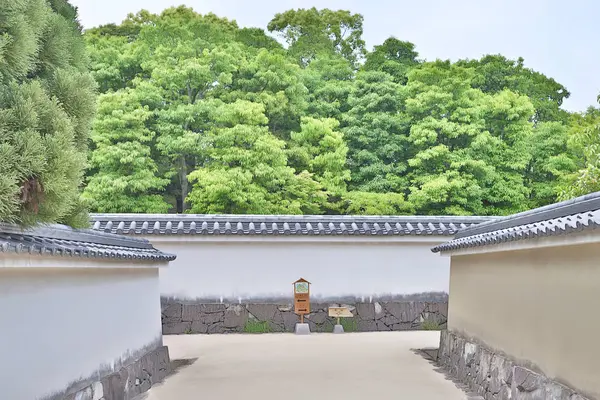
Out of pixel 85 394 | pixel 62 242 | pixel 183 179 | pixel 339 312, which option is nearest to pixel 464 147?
pixel 183 179

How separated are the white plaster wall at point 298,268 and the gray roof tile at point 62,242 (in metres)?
5.66

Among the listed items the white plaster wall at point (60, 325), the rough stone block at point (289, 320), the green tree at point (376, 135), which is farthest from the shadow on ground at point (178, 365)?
the green tree at point (376, 135)

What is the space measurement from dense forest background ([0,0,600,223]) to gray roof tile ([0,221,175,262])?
11.9m

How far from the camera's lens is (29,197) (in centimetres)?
488

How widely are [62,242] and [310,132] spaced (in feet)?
58.7

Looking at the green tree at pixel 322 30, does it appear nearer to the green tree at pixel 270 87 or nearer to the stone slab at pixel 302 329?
the green tree at pixel 270 87

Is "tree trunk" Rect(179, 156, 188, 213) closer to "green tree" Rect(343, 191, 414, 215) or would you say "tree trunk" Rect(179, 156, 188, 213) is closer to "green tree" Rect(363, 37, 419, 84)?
"green tree" Rect(343, 191, 414, 215)

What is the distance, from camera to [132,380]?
7594mm

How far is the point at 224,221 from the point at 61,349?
29.7 ft

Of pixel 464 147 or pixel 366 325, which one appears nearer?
pixel 366 325

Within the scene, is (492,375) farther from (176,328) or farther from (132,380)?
(176,328)

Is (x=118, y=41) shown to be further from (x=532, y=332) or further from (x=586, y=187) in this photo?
(x=532, y=332)

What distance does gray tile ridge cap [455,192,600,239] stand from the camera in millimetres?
5117

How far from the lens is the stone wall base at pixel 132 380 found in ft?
20.2
